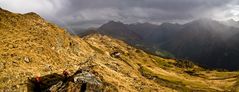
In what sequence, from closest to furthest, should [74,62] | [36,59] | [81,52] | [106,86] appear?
1. [106,86]
2. [36,59]
3. [74,62]
4. [81,52]

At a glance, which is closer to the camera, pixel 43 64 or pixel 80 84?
pixel 80 84

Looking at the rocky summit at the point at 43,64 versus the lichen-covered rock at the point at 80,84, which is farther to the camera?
the rocky summit at the point at 43,64

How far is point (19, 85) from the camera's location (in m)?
93.3

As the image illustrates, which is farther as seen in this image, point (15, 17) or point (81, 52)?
point (81, 52)

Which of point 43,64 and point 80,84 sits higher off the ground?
point 43,64

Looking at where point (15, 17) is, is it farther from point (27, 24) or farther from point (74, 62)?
point (74, 62)

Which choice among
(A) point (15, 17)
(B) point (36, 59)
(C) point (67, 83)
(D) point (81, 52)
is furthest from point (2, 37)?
Answer: (D) point (81, 52)

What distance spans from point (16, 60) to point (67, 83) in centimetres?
2012

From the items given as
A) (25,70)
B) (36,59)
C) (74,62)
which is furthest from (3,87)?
(74,62)

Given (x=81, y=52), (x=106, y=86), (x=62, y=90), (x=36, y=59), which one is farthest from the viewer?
(x=81, y=52)

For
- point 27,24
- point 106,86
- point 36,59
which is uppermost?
point 27,24

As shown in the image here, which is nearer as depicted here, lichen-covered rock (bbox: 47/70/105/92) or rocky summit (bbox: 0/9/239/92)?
lichen-covered rock (bbox: 47/70/105/92)

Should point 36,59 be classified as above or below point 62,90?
above

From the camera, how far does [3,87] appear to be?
91.0 m
